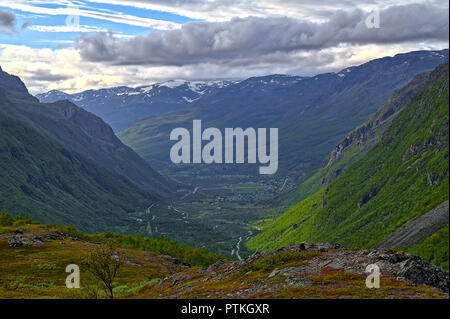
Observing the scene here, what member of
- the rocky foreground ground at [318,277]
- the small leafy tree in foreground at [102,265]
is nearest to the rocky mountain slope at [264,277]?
the rocky foreground ground at [318,277]

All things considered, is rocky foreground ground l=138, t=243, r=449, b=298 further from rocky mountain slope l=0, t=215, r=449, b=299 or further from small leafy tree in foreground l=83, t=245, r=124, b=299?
small leafy tree in foreground l=83, t=245, r=124, b=299

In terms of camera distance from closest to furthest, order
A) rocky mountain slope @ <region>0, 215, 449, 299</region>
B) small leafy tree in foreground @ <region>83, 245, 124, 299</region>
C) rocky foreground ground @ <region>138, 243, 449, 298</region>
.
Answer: rocky foreground ground @ <region>138, 243, 449, 298</region>, rocky mountain slope @ <region>0, 215, 449, 299</region>, small leafy tree in foreground @ <region>83, 245, 124, 299</region>

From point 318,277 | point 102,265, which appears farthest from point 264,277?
point 102,265

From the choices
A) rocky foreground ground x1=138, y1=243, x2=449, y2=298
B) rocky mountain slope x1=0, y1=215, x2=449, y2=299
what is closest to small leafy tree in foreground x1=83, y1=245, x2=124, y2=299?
rocky mountain slope x1=0, y1=215, x2=449, y2=299

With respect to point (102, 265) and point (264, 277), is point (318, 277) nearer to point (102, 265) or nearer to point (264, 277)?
point (264, 277)

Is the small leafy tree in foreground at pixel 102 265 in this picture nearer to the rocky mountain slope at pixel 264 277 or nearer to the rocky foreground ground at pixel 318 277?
the rocky mountain slope at pixel 264 277

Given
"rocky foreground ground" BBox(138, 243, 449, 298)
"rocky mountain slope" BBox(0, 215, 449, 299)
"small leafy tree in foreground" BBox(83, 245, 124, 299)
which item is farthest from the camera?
"small leafy tree in foreground" BBox(83, 245, 124, 299)

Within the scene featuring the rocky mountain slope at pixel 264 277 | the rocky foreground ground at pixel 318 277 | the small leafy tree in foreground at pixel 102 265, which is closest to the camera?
the rocky foreground ground at pixel 318 277
